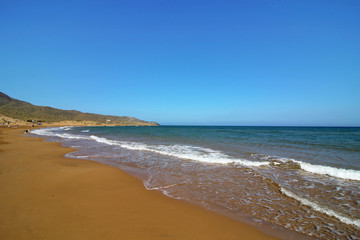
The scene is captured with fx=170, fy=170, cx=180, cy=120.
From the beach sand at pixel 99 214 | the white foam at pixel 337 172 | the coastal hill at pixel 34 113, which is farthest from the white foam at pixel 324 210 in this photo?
the coastal hill at pixel 34 113

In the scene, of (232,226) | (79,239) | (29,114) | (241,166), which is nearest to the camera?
(79,239)

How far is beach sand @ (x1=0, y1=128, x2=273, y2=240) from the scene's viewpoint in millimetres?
3145

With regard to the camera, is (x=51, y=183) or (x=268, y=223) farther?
(x=51, y=183)

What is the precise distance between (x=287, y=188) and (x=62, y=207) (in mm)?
6735

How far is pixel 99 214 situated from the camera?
380cm

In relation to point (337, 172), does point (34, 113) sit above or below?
above

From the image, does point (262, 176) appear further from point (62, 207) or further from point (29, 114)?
point (29, 114)

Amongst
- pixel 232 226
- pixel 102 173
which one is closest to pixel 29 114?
pixel 102 173

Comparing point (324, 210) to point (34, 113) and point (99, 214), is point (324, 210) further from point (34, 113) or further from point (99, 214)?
point (34, 113)

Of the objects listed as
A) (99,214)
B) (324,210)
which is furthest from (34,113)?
(324,210)

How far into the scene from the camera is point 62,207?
13.3 feet

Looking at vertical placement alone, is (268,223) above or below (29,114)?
below

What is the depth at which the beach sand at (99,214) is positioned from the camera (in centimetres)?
314

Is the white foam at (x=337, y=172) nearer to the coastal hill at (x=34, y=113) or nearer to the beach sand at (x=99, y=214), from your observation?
the beach sand at (x=99, y=214)
